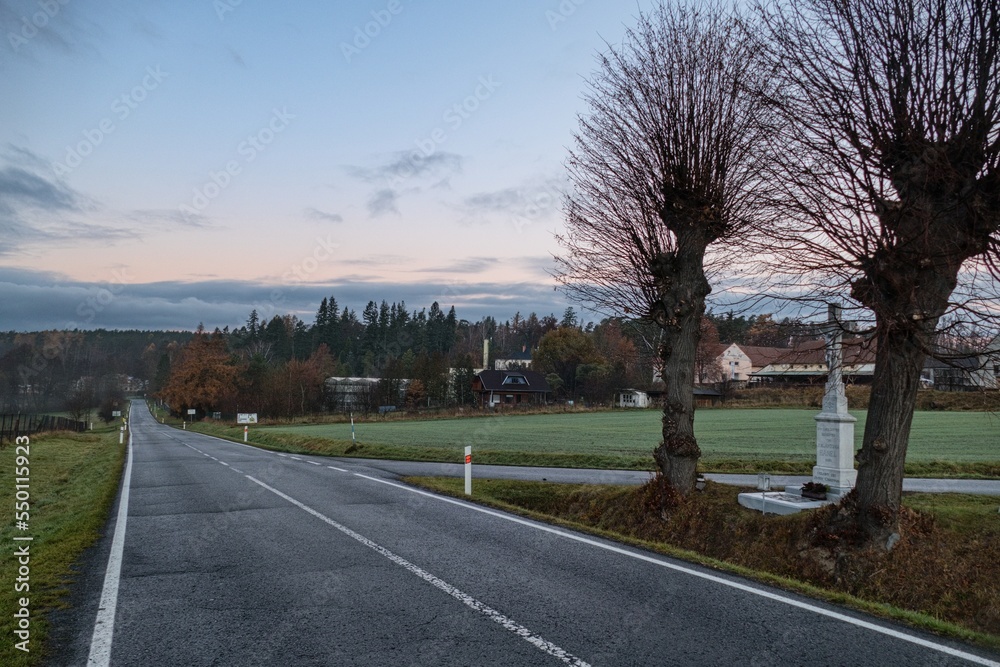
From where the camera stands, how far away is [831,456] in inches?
463

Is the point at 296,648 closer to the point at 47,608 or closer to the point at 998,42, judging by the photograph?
the point at 47,608

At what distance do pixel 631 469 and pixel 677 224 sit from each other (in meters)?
11.9

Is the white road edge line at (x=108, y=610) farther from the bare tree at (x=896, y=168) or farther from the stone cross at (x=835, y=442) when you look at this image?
the stone cross at (x=835, y=442)

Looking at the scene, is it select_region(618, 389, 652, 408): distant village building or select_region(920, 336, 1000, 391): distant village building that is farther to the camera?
select_region(618, 389, 652, 408): distant village building

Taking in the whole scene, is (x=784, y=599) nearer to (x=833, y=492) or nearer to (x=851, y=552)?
(x=851, y=552)

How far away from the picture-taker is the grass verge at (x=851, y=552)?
23.1 ft

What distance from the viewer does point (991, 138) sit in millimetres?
7035

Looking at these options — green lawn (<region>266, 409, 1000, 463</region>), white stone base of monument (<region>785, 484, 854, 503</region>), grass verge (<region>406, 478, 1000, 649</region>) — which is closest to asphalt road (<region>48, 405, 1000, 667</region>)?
grass verge (<region>406, 478, 1000, 649</region>)

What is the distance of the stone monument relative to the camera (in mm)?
11188

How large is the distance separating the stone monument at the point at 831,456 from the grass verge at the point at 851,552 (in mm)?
468

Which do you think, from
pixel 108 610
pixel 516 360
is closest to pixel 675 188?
pixel 108 610

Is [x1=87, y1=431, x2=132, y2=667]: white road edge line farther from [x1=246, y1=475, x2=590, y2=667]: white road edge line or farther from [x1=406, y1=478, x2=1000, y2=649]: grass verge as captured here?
[x1=406, y1=478, x2=1000, y2=649]: grass verge

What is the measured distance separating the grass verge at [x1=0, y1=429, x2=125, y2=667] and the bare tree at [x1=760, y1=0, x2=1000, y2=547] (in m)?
8.47

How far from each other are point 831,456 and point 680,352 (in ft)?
11.0
